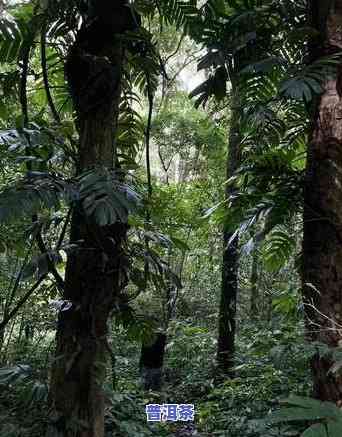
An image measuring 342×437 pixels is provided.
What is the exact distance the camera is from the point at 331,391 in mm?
1757

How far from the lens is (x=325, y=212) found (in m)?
1.84

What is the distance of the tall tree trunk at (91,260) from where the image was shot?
1.75 m

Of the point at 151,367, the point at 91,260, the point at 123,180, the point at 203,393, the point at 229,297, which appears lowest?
the point at 203,393

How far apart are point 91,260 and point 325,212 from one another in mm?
935

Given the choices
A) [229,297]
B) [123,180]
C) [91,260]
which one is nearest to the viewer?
[91,260]

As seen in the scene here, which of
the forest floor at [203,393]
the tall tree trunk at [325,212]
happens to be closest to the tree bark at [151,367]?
the forest floor at [203,393]

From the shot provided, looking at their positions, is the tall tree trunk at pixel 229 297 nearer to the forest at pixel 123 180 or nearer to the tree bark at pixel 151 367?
the tree bark at pixel 151 367

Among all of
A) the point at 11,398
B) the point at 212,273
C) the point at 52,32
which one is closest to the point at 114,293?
the point at 52,32

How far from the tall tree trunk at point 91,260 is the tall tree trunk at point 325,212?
2.50ft

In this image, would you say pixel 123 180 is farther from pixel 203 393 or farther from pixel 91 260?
pixel 203 393

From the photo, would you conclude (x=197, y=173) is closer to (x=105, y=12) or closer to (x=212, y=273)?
(x=212, y=273)

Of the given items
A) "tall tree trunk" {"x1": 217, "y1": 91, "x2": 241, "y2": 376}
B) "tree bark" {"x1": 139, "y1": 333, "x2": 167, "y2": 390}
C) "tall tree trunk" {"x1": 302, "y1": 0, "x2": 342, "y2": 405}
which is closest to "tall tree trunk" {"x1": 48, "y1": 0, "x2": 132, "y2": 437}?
"tall tree trunk" {"x1": 302, "y1": 0, "x2": 342, "y2": 405}

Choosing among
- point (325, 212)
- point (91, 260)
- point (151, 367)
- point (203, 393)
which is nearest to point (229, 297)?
point (203, 393)

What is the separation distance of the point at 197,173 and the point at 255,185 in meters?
5.61
